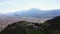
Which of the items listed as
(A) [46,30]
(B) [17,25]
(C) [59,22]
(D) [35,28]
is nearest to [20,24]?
(B) [17,25]

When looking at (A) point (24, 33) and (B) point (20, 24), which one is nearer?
(A) point (24, 33)

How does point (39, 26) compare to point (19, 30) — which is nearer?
point (19, 30)

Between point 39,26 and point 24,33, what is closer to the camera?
point 24,33

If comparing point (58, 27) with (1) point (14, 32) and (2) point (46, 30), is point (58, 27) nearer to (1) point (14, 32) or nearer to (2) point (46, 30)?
(2) point (46, 30)

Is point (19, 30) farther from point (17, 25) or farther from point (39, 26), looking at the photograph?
point (39, 26)

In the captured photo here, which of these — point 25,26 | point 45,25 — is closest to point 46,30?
point 45,25

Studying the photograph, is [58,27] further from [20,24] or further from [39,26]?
[20,24]

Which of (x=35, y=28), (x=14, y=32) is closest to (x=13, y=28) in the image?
(x=14, y=32)
